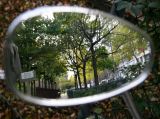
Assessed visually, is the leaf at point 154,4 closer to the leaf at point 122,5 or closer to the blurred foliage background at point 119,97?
A: the blurred foliage background at point 119,97

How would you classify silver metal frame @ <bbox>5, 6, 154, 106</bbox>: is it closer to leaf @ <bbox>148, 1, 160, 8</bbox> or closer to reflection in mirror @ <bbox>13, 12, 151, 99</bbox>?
reflection in mirror @ <bbox>13, 12, 151, 99</bbox>

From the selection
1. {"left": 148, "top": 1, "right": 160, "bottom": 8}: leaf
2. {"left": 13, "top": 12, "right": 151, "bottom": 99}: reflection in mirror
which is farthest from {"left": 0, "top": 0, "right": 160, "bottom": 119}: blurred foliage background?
{"left": 13, "top": 12, "right": 151, "bottom": 99}: reflection in mirror

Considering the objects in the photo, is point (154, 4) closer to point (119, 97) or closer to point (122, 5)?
point (122, 5)

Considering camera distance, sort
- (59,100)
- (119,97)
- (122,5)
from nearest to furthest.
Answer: (59,100) → (122,5) → (119,97)

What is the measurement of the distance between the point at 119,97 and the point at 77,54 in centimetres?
198

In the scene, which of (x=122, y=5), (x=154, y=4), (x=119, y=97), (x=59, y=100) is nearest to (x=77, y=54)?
(x=59, y=100)

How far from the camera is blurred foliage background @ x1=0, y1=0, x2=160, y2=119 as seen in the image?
2085 millimetres

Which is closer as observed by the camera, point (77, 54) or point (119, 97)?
point (77, 54)

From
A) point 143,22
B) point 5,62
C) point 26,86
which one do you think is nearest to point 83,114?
point 26,86

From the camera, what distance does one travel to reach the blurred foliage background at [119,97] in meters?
2.08

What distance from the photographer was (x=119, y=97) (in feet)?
9.78

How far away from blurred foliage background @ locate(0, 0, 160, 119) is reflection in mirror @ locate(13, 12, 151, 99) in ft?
2.39

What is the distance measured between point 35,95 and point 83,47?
0.59 feet

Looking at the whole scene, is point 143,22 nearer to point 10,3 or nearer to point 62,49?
point 62,49
